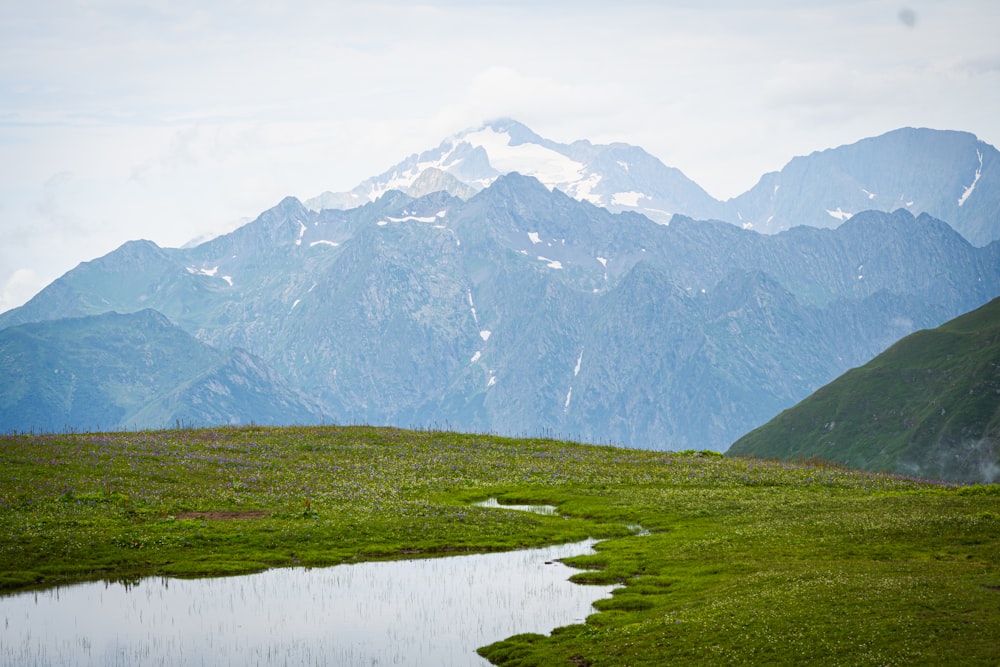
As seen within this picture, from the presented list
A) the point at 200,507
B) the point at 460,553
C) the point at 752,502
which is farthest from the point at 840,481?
the point at 200,507

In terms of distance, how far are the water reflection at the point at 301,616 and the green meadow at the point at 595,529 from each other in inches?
92.9

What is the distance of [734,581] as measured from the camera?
4834 cm

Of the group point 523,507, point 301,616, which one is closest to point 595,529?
point 523,507

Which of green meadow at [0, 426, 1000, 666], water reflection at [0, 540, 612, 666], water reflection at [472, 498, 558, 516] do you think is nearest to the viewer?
green meadow at [0, 426, 1000, 666]

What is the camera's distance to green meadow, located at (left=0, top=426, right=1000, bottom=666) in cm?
3928

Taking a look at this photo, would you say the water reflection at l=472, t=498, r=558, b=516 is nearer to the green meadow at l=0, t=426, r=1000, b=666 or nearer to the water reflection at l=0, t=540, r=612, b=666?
the green meadow at l=0, t=426, r=1000, b=666

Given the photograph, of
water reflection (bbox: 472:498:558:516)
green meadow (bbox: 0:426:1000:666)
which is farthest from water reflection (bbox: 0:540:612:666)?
water reflection (bbox: 472:498:558:516)

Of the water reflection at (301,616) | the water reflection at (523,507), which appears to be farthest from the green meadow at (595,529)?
the water reflection at (301,616)

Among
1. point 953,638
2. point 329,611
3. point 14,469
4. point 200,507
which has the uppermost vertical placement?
point 14,469

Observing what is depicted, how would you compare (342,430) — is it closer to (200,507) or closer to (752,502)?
(200,507)

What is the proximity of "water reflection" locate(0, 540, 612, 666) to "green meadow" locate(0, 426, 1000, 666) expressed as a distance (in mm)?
2359

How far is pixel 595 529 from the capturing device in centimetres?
6756

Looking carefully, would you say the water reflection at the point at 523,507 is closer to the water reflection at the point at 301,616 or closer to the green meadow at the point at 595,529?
the green meadow at the point at 595,529

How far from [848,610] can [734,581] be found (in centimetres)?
872
